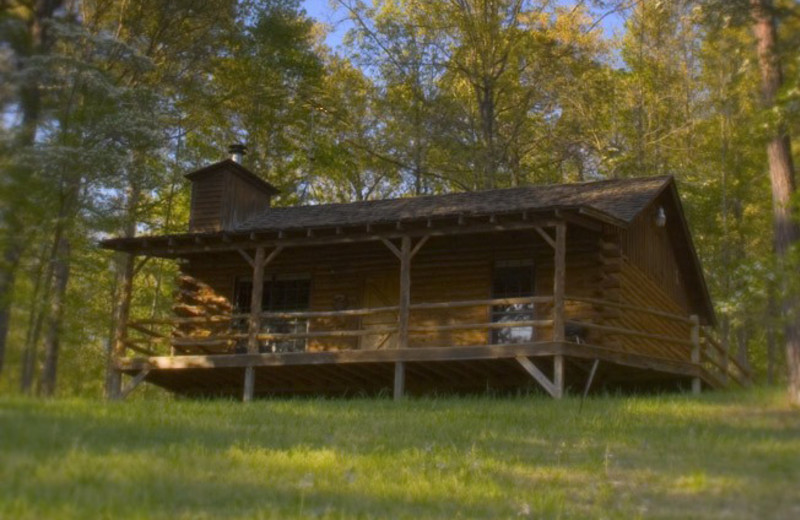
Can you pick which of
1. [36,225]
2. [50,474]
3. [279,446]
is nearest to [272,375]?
[36,225]

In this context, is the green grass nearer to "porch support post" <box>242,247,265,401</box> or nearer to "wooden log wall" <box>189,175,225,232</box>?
"porch support post" <box>242,247,265,401</box>

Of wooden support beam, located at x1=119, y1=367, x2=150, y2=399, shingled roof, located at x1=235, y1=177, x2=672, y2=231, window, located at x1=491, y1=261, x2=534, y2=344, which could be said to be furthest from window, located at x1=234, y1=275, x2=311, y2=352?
window, located at x1=491, y1=261, x2=534, y2=344

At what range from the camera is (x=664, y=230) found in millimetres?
25219

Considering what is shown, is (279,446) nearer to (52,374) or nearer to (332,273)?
(332,273)

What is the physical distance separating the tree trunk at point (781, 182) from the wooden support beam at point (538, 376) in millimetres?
4061

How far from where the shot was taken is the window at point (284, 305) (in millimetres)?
24547

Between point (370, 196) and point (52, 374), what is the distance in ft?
63.7

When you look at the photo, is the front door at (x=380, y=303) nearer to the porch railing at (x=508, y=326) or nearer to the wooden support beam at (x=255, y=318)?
the porch railing at (x=508, y=326)

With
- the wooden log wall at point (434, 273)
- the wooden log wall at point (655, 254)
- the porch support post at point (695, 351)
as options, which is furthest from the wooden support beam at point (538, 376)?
the wooden log wall at point (655, 254)

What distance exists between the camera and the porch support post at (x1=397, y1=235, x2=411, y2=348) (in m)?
20.7

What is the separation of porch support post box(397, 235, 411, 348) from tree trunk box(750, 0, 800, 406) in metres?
7.12

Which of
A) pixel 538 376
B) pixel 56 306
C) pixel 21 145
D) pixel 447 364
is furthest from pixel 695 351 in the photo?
pixel 21 145

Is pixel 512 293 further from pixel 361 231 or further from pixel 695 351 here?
pixel 695 351

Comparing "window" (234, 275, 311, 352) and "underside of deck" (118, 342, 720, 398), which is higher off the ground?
"window" (234, 275, 311, 352)
